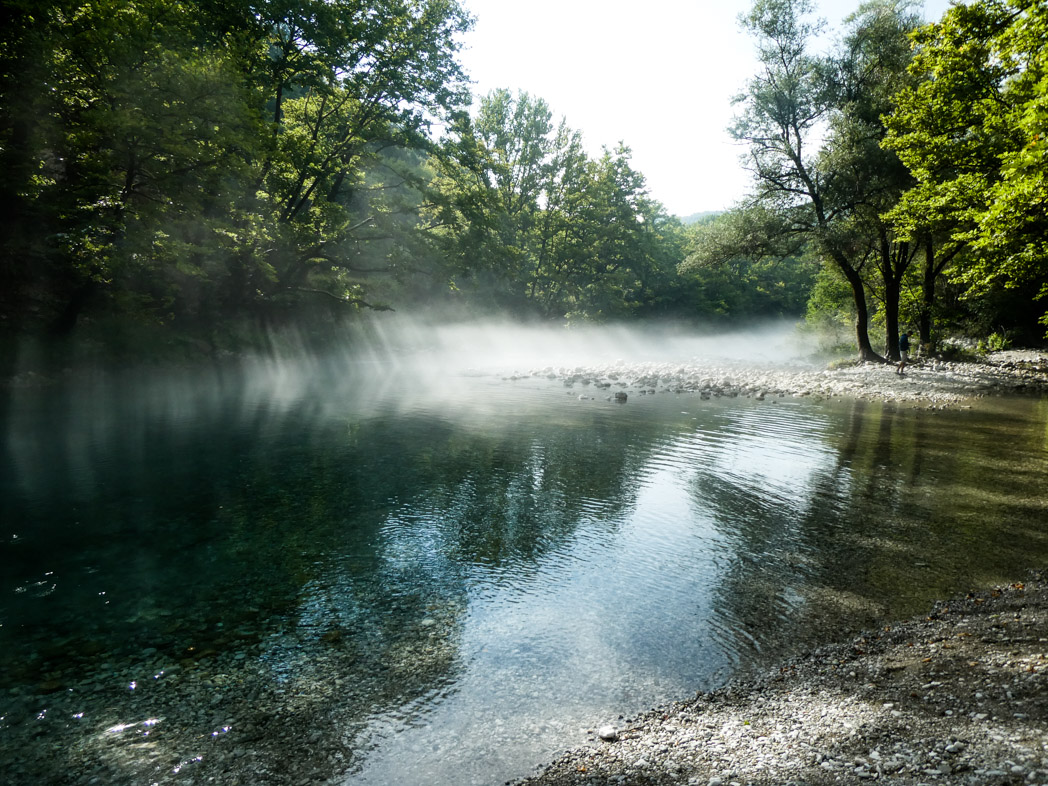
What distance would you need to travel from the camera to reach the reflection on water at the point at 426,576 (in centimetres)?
370

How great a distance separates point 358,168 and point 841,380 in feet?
81.0

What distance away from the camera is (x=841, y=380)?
2419cm

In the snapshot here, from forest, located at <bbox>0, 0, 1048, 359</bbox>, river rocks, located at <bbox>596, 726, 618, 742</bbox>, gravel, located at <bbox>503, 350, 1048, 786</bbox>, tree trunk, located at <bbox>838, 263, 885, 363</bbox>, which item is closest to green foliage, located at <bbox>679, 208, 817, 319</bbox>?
forest, located at <bbox>0, 0, 1048, 359</bbox>

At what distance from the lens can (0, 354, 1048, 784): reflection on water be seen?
370 centimetres

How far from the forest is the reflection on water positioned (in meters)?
8.32

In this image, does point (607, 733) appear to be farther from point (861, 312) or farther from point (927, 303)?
point (927, 303)

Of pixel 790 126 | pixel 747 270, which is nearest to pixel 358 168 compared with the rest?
pixel 790 126

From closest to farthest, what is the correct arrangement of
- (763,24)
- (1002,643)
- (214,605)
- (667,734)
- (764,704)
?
(667,734), (764,704), (1002,643), (214,605), (763,24)

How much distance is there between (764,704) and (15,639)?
5620mm

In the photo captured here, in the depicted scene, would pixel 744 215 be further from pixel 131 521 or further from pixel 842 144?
pixel 131 521

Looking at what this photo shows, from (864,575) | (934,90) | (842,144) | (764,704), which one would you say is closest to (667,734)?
(764,704)

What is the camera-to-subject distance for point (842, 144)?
25297 millimetres

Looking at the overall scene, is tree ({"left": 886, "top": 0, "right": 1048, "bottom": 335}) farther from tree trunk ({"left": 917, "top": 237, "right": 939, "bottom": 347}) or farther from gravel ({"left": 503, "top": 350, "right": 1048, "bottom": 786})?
gravel ({"left": 503, "top": 350, "right": 1048, "bottom": 786})

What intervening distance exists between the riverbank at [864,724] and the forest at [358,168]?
12.4 m
